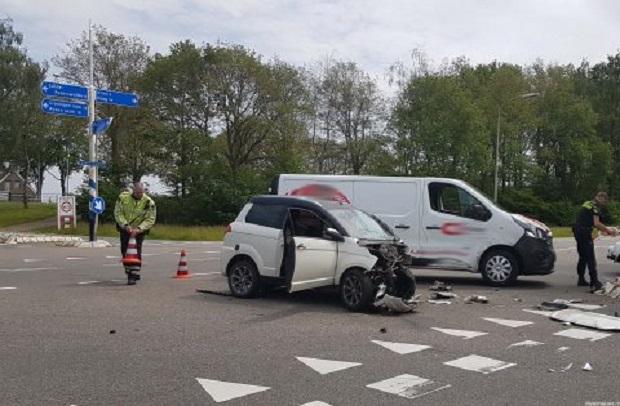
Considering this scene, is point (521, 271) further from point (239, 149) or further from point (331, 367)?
point (239, 149)

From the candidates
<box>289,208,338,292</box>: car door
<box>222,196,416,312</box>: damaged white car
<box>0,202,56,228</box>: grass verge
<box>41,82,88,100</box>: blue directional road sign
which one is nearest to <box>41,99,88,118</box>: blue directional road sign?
<box>41,82,88,100</box>: blue directional road sign

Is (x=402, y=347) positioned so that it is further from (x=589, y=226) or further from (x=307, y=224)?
(x=589, y=226)

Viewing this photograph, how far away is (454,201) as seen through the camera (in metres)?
14.3

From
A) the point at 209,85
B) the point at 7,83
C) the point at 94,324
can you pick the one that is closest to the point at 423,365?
the point at 94,324

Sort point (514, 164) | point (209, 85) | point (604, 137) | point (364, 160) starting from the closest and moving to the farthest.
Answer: point (209, 85)
point (364, 160)
point (514, 164)
point (604, 137)

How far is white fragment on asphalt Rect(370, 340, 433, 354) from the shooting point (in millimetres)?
7590

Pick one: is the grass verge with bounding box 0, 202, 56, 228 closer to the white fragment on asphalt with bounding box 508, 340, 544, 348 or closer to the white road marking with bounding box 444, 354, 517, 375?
the white fragment on asphalt with bounding box 508, 340, 544, 348

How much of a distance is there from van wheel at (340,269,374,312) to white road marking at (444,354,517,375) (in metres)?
2.87

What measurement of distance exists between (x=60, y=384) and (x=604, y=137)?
2979 inches

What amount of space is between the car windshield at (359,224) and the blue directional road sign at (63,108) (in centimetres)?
1716

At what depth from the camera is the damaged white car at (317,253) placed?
33.4ft

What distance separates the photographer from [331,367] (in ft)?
22.3

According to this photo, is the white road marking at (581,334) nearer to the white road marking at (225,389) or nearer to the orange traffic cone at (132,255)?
the white road marking at (225,389)

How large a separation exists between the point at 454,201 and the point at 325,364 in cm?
806
